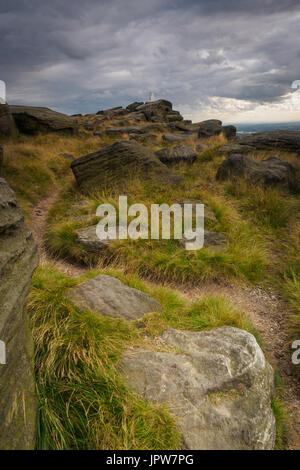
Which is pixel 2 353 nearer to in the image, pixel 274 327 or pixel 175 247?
pixel 274 327

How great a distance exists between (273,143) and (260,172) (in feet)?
20.5

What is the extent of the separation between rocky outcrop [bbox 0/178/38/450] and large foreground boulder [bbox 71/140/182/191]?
7435 mm

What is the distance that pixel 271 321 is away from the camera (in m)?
4.95

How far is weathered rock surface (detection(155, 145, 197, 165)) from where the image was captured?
13492mm

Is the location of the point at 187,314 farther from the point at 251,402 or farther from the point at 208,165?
the point at 208,165

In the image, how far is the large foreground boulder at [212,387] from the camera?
8.35 feet

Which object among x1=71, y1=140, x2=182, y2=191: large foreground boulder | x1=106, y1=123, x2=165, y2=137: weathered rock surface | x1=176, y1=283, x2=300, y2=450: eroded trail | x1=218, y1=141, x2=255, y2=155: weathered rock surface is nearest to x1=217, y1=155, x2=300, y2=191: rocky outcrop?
x1=71, y1=140, x2=182, y2=191: large foreground boulder

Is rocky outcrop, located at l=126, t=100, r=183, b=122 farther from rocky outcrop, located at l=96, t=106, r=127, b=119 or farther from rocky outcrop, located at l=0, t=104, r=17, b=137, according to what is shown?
rocky outcrop, located at l=0, t=104, r=17, b=137

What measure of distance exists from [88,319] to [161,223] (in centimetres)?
440

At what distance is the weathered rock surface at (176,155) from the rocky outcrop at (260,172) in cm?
278

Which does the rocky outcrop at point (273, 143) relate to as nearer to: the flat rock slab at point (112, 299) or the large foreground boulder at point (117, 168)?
the large foreground boulder at point (117, 168)

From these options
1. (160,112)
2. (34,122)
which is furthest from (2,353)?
(160,112)

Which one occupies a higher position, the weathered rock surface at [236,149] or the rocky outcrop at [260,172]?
the weathered rock surface at [236,149]

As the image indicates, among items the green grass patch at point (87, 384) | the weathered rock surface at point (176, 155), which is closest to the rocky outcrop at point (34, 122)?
the weathered rock surface at point (176, 155)
